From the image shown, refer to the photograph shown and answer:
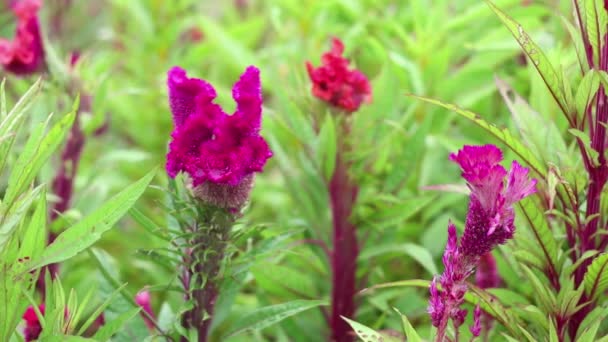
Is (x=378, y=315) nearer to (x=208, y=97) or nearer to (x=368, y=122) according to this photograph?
(x=368, y=122)

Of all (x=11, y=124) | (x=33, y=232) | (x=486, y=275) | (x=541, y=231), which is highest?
(x=11, y=124)

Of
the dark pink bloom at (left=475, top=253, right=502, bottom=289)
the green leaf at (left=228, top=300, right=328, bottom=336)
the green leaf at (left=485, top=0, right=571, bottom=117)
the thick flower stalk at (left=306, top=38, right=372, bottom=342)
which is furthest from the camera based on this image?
the thick flower stalk at (left=306, top=38, right=372, bottom=342)

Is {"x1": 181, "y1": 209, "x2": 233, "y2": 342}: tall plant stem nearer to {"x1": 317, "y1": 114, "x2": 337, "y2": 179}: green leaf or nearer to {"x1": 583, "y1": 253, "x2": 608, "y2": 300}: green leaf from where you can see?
{"x1": 317, "y1": 114, "x2": 337, "y2": 179}: green leaf

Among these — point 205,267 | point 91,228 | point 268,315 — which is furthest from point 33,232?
point 268,315

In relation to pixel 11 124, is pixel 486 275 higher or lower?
lower

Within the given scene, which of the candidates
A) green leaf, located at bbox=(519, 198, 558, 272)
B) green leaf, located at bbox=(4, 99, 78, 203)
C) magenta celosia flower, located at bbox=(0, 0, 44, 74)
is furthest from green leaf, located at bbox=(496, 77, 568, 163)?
magenta celosia flower, located at bbox=(0, 0, 44, 74)

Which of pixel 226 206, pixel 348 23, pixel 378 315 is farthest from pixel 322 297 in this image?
pixel 348 23

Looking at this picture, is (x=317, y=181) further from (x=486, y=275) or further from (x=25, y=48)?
(x=25, y=48)
